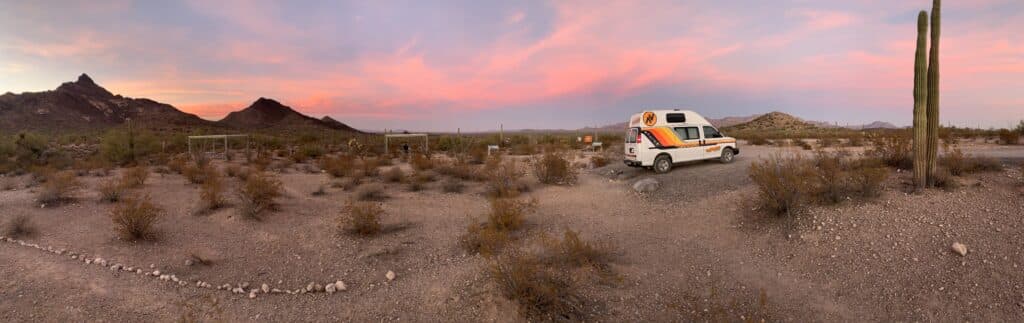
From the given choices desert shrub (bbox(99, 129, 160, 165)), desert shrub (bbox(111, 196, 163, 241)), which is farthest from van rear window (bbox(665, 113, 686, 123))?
desert shrub (bbox(99, 129, 160, 165))

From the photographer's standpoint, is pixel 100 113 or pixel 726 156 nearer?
pixel 726 156

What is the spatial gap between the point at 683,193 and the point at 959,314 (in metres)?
5.94

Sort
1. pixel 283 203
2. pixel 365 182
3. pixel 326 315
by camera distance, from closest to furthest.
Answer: pixel 326 315 < pixel 283 203 < pixel 365 182

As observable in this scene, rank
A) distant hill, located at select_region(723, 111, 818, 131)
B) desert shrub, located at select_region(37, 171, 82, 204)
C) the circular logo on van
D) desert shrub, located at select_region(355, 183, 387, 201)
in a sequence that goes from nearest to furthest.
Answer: desert shrub, located at select_region(37, 171, 82, 204), desert shrub, located at select_region(355, 183, 387, 201), the circular logo on van, distant hill, located at select_region(723, 111, 818, 131)

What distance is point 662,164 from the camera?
13852 mm

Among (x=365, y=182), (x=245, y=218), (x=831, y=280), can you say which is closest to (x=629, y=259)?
(x=831, y=280)

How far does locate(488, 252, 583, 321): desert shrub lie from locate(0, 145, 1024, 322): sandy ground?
21cm

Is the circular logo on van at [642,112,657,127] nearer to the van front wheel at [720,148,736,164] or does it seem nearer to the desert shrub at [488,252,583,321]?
the van front wheel at [720,148,736,164]

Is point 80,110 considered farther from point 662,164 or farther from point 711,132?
point 711,132

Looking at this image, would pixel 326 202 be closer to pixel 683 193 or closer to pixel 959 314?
pixel 683 193

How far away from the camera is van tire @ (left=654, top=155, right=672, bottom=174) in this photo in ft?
45.2

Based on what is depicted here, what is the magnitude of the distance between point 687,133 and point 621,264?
9.17 m

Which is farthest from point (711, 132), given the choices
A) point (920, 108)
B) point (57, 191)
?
point (57, 191)

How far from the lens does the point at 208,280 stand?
6309mm
